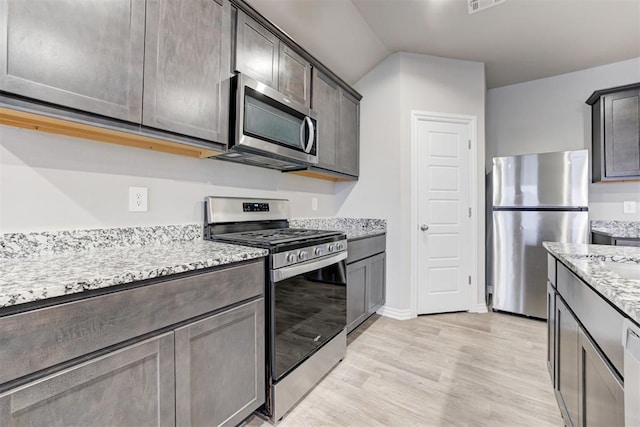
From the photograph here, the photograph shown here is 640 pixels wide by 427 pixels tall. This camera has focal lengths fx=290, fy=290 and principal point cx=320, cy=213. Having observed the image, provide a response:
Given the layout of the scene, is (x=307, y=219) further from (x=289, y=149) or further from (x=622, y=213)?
(x=622, y=213)

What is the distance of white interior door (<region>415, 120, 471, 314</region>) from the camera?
9.75 feet

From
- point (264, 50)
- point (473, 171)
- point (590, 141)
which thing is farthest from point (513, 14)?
point (264, 50)

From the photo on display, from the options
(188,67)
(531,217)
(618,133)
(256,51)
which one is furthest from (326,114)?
(618,133)

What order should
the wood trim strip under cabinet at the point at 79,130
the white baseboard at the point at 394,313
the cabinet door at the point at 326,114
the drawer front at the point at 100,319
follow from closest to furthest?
the drawer front at the point at 100,319, the wood trim strip under cabinet at the point at 79,130, the cabinet door at the point at 326,114, the white baseboard at the point at 394,313

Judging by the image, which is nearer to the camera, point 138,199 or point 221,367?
point 221,367

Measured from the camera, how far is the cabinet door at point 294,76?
200cm

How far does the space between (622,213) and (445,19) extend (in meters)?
2.68

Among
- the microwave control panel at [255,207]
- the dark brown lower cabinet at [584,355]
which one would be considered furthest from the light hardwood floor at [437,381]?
the microwave control panel at [255,207]

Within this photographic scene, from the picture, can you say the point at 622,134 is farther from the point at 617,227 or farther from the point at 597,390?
the point at 597,390

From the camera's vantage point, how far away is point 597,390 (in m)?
0.95

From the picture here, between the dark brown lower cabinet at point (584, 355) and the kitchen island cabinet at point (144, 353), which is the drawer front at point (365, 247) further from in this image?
the dark brown lower cabinet at point (584, 355)

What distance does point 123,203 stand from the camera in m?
1.47

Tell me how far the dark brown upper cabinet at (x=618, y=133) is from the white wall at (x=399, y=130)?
1.07 metres

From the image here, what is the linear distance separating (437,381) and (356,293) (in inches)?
32.5
